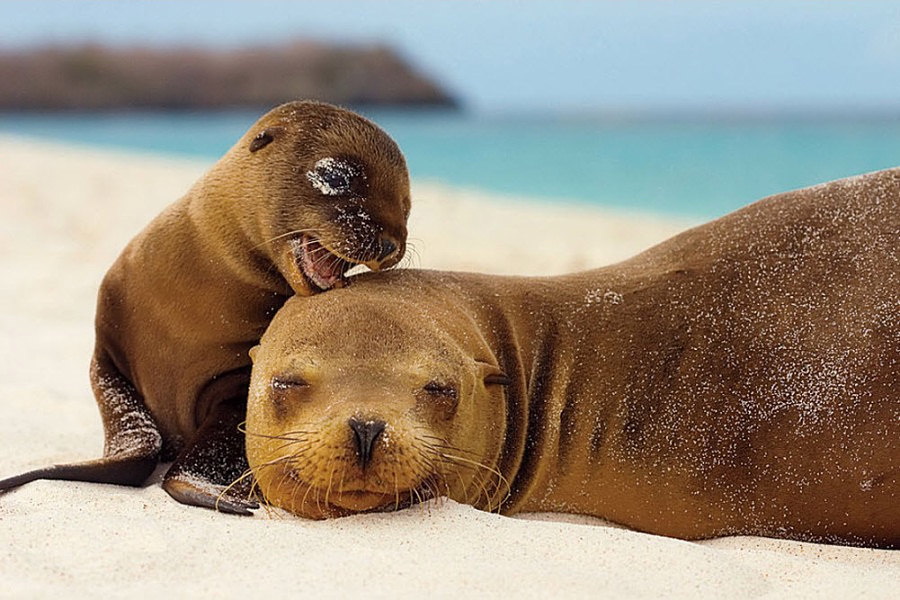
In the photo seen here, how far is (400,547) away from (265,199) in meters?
1.47

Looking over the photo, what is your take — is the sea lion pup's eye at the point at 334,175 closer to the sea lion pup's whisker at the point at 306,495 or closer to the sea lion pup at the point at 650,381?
the sea lion pup at the point at 650,381

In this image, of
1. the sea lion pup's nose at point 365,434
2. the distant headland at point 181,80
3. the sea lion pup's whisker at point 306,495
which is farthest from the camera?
the distant headland at point 181,80

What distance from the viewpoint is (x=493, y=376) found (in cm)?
320

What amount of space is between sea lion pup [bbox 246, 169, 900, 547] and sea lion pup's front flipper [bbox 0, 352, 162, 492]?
0.59 m

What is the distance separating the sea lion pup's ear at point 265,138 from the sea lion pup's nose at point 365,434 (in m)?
1.43

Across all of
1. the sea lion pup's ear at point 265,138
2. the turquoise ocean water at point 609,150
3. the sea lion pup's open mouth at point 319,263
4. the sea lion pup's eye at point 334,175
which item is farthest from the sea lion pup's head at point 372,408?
the turquoise ocean water at point 609,150

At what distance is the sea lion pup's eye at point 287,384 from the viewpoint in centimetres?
301

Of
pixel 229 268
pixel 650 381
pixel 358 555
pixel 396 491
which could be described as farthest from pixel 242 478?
pixel 650 381

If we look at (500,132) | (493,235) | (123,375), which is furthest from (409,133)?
(123,375)

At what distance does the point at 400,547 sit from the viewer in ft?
8.93

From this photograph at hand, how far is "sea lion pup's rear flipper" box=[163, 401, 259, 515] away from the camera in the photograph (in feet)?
10.7

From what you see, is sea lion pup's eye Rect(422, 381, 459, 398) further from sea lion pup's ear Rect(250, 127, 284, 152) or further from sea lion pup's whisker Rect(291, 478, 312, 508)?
sea lion pup's ear Rect(250, 127, 284, 152)

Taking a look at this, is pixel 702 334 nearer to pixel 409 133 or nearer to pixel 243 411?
pixel 243 411

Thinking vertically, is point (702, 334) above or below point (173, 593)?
above
